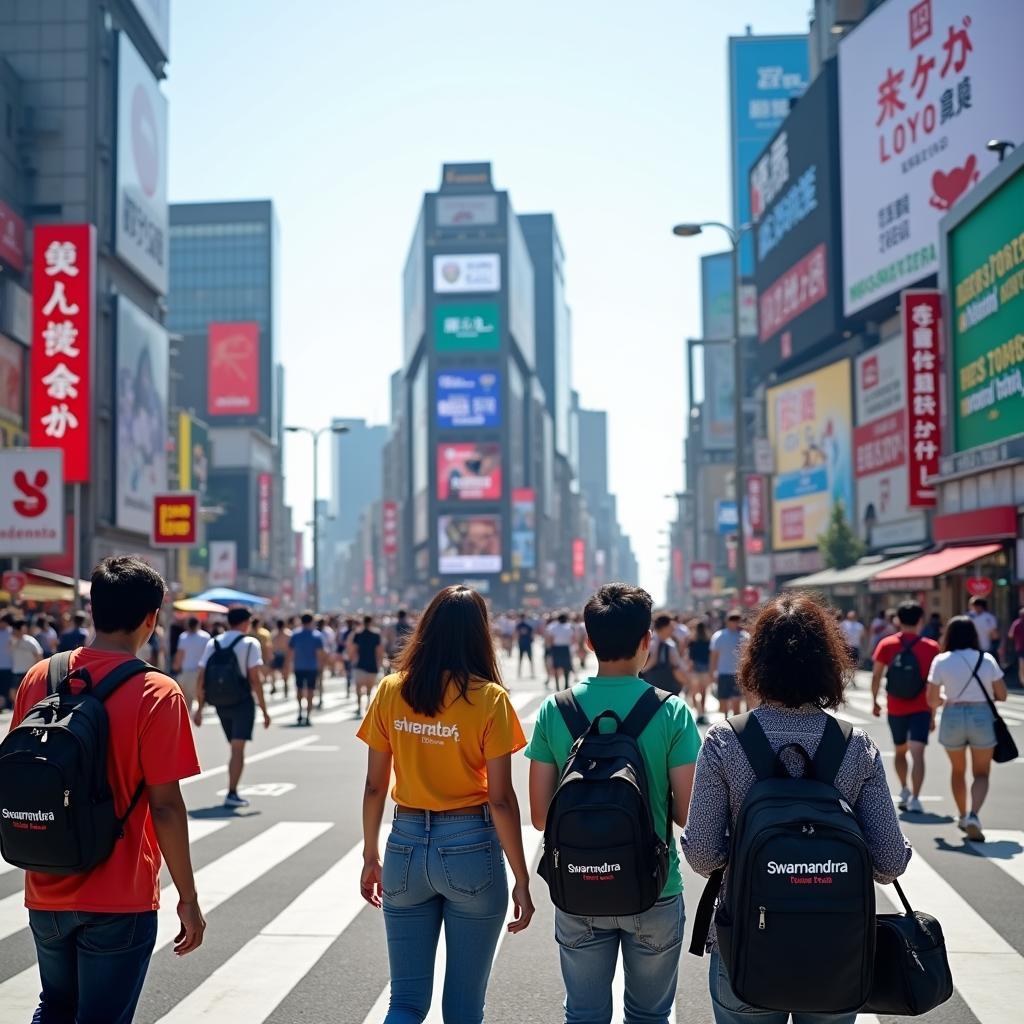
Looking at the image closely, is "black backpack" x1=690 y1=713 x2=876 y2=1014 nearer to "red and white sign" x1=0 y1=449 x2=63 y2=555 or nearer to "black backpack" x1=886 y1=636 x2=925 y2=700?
"black backpack" x1=886 y1=636 x2=925 y2=700

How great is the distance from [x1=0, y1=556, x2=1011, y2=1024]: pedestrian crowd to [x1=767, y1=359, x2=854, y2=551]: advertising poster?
5172cm

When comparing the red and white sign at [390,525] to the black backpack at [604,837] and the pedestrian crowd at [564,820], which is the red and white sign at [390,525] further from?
the black backpack at [604,837]

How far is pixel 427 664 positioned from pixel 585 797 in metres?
0.86

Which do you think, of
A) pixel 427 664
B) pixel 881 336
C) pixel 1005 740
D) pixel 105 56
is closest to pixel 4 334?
pixel 105 56

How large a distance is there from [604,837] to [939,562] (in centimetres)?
3057

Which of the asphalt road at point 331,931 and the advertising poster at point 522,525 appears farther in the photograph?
the advertising poster at point 522,525

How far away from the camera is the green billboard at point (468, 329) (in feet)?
501

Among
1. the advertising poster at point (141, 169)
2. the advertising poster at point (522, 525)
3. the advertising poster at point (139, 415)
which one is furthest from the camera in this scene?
the advertising poster at point (522, 525)

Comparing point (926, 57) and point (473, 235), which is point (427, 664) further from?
point (473, 235)

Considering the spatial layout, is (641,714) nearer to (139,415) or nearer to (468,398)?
(139,415)

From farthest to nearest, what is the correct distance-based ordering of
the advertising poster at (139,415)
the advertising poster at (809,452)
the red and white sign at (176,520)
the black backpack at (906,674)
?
the advertising poster at (809,452) → the advertising poster at (139,415) → the red and white sign at (176,520) → the black backpack at (906,674)

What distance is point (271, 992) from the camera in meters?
6.04

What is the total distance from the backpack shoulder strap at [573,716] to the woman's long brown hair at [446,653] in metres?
0.38

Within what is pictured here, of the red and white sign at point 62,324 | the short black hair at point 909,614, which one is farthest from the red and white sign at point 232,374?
the short black hair at point 909,614
